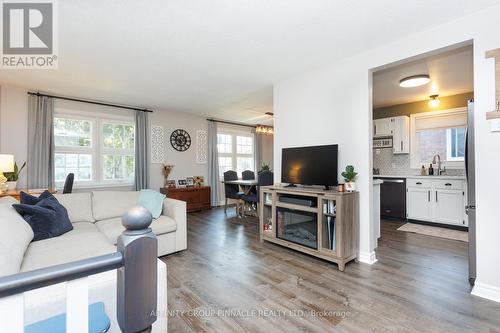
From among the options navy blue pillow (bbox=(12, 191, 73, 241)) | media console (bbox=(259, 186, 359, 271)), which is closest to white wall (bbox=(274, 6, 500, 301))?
media console (bbox=(259, 186, 359, 271))

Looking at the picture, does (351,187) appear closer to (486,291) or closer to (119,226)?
(486,291)

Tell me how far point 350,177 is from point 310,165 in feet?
1.72

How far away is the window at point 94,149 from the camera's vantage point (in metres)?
4.40

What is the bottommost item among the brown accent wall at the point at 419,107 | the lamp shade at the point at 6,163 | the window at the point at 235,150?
the lamp shade at the point at 6,163

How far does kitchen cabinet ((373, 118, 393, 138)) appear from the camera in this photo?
5.01 meters

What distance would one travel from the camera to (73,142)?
14.8 ft

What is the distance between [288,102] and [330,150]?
44.4 inches

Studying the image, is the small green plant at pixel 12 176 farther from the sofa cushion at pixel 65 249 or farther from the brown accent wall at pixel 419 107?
the brown accent wall at pixel 419 107

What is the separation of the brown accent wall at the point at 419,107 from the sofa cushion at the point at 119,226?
16.0 ft

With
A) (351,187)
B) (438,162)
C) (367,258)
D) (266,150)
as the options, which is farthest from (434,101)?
(266,150)

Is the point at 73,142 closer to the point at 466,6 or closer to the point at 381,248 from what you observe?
the point at 381,248

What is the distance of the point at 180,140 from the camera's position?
589 centimetres

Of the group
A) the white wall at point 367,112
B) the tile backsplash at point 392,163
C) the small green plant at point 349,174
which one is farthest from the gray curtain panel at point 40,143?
the tile backsplash at point 392,163

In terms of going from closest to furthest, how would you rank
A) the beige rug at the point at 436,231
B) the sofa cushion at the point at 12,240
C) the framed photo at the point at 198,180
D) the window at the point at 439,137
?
the sofa cushion at the point at 12,240
the beige rug at the point at 436,231
the window at the point at 439,137
the framed photo at the point at 198,180
